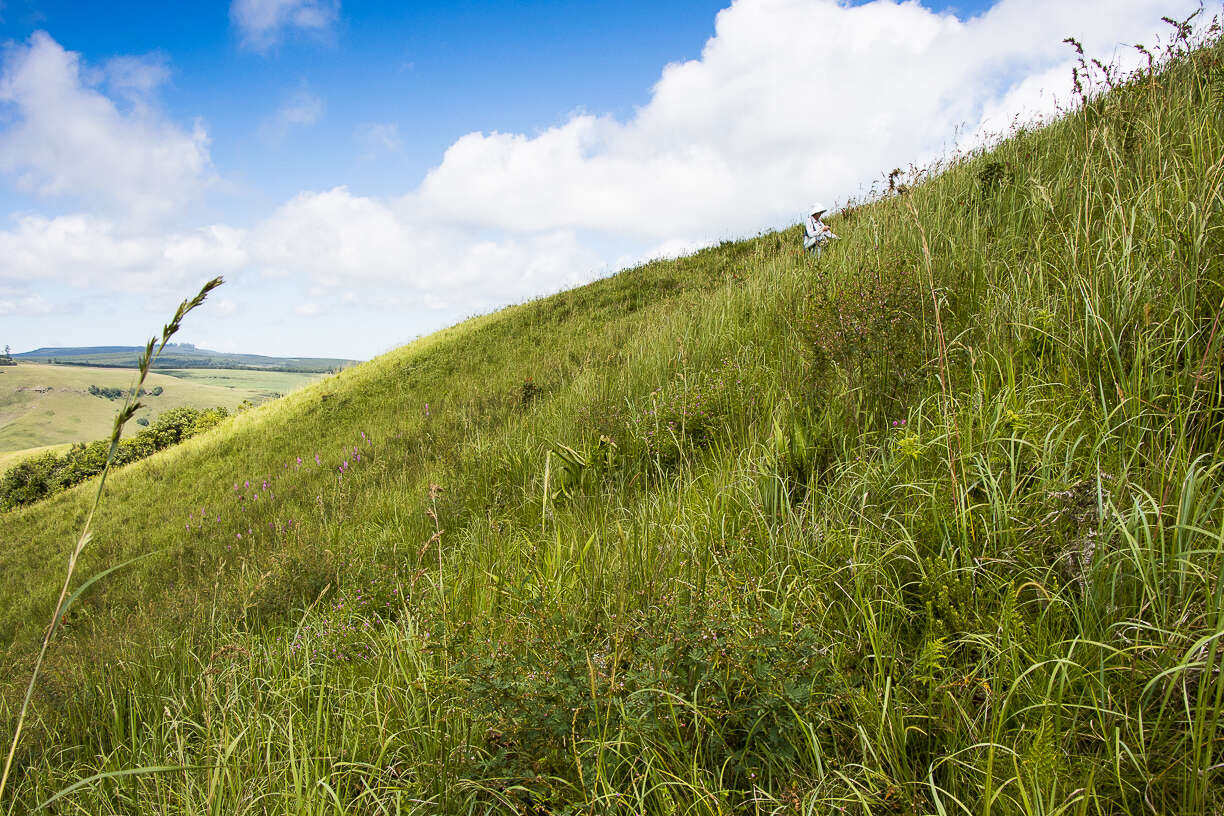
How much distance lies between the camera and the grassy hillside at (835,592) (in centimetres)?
135

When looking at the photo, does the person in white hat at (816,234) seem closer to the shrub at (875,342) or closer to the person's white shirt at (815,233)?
the person's white shirt at (815,233)

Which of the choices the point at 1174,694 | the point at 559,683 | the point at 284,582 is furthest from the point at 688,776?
the point at 284,582

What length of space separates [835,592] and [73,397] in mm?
201438

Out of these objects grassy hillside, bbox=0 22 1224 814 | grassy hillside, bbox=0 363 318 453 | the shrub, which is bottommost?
grassy hillside, bbox=0 22 1224 814

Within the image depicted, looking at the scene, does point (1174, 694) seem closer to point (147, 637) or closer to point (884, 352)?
point (884, 352)

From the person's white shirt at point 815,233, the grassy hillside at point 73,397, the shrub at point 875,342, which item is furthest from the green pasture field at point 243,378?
the shrub at point 875,342

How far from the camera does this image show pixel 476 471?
5062mm

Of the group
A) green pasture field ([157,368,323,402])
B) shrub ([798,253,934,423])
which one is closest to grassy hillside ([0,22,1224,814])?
shrub ([798,253,934,423])

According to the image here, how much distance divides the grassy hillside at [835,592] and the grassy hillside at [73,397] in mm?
122882

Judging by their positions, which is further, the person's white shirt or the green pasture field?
the green pasture field

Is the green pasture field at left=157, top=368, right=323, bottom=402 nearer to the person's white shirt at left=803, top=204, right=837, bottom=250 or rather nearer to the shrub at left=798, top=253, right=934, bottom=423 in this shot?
the person's white shirt at left=803, top=204, right=837, bottom=250

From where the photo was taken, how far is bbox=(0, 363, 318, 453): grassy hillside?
120 metres

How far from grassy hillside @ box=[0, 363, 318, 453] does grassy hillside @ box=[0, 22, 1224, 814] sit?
403ft

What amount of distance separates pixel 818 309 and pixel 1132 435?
1.83 metres
